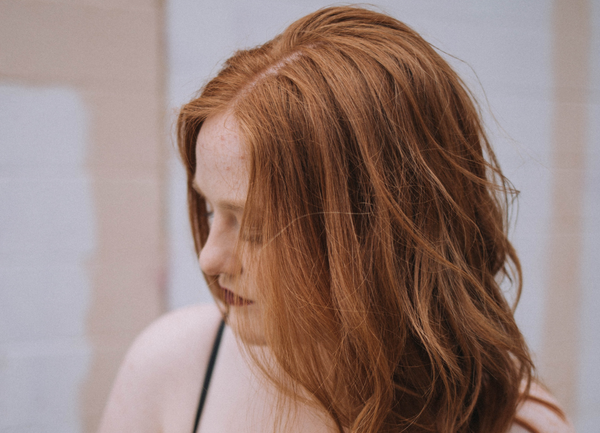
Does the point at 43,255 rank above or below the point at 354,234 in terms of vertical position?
below

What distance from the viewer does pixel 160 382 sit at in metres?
0.71

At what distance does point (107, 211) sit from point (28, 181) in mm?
216

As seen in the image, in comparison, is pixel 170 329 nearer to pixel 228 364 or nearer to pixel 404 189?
pixel 228 364

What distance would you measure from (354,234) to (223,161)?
0.74ft

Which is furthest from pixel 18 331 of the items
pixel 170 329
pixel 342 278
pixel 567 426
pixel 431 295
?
pixel 567 426

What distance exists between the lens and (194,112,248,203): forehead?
0.53 m

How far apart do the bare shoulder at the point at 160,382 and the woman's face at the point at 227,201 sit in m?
0.17

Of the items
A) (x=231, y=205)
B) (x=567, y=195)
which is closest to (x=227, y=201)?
(x=231, y=205)

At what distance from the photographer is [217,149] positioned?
55cm

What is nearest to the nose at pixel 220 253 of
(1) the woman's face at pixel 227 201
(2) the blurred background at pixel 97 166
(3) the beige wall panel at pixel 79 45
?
(1) the woman's face at pixel 227 201

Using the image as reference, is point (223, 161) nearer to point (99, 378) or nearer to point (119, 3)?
point (119, 3)

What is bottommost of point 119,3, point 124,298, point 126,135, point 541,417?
point 541,417

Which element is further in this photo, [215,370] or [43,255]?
[43,255]

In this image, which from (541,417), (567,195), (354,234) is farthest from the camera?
(567,195)
